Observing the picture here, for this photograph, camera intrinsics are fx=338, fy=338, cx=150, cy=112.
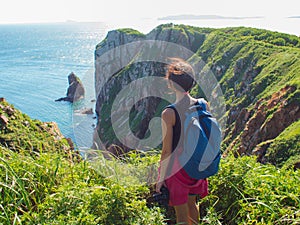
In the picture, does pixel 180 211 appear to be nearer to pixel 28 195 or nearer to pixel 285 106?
pixel 28 195

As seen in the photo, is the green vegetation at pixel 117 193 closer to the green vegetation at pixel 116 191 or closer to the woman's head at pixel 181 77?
the green vegetation at pixel 116 191

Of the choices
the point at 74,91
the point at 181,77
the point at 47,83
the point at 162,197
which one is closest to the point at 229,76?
the point at 162,197

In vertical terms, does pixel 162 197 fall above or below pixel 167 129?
below

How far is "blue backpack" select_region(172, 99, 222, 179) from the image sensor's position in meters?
3.99

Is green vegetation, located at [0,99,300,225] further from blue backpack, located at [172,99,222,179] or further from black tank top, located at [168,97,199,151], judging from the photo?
black tank top, located at [168,97,199,151]

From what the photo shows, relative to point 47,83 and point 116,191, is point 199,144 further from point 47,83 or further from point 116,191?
point 47,83

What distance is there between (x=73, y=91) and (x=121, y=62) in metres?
18.1

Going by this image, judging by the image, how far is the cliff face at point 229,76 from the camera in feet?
87.1

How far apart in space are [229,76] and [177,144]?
42181mm

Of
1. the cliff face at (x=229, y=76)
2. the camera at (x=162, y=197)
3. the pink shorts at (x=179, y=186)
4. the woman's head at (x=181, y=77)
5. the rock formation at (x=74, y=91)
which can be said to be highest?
the woman's head at (x=181, y=77)

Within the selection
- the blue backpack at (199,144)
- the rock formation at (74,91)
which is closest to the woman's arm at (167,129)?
the blue backpack at (199,144)

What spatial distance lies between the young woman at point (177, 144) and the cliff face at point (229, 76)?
2.20m

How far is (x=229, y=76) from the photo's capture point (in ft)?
→ 147

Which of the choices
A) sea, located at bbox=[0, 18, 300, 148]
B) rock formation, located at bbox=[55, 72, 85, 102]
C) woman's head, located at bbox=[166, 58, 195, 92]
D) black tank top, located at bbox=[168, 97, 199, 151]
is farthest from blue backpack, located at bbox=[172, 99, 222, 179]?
rock formation, located at bbox=[55, 72, 85, 102]
